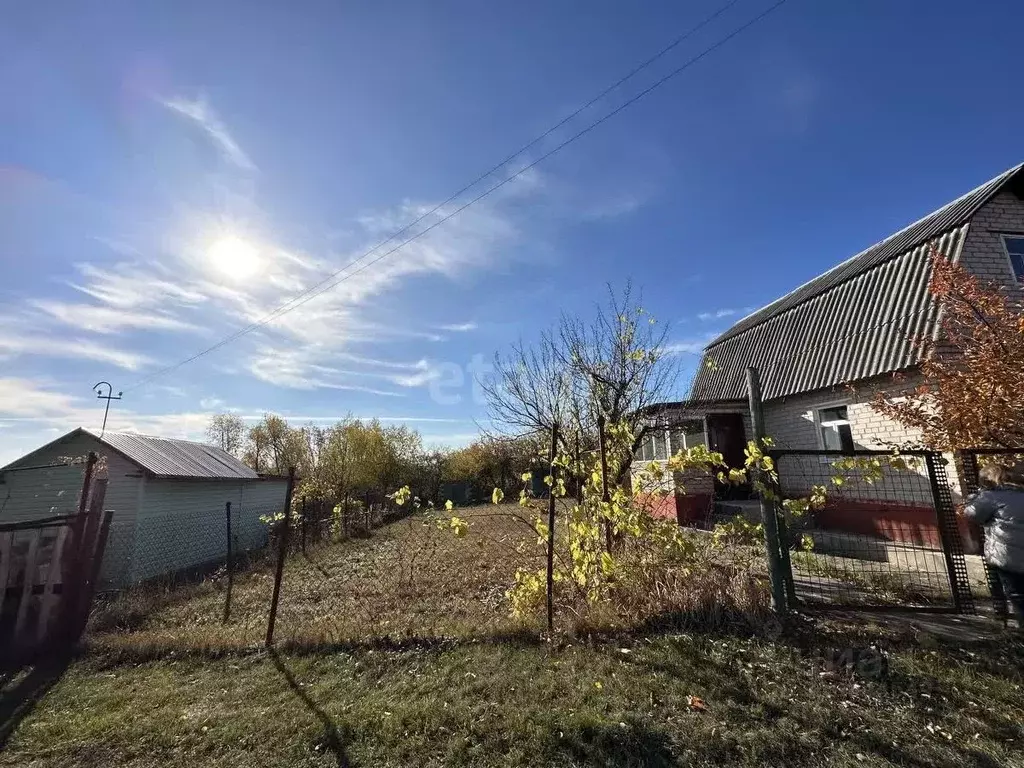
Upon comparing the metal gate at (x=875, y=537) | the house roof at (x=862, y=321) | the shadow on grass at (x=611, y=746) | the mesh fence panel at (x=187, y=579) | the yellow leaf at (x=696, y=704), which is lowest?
the mesh fence panel at (x=187, y=579)

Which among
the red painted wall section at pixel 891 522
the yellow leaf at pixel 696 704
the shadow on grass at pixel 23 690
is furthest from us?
the red painted wall section at pixel 891 522

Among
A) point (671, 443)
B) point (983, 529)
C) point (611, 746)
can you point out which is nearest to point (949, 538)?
point (983, 529)

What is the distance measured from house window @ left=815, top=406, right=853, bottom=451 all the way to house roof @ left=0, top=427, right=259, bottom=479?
55.1ft

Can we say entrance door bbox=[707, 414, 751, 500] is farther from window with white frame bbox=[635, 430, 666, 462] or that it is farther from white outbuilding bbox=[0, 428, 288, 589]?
white outbuilding bbox=[0, 428, 288, 589]

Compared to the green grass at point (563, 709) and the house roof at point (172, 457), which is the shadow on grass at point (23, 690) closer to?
the green grass at point (563, 709)

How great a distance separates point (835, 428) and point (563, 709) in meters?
10.3

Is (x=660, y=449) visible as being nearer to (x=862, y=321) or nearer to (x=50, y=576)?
(x=862, y=321)

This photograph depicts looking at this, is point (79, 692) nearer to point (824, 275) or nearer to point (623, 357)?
point (623, 357)

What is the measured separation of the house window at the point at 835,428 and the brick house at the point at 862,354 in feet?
0.07

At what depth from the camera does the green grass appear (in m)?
2.81

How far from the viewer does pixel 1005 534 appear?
13.8ft

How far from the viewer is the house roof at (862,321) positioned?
9273 mm

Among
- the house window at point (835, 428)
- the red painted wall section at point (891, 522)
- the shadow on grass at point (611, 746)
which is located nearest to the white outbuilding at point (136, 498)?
the shadow on grass at point (611, 746)

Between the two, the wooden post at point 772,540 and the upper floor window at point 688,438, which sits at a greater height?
the upper floor window at point 688,438
